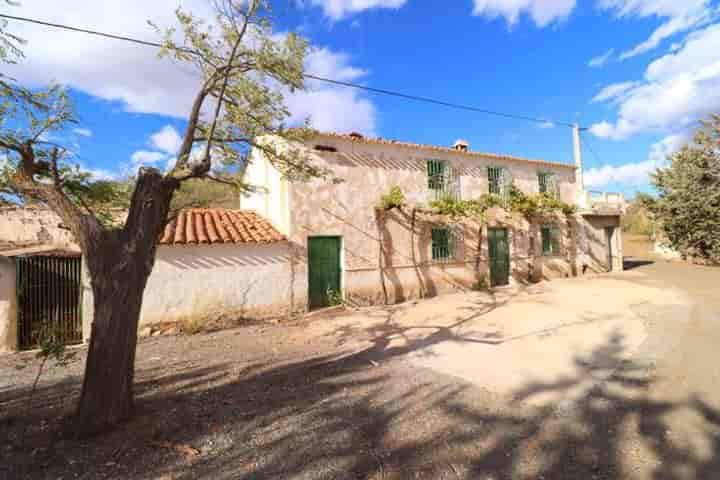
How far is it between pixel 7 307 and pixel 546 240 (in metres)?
16.9

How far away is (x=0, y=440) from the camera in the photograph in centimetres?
331

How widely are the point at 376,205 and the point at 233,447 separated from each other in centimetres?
833

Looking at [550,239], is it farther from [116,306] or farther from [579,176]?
[116,306]

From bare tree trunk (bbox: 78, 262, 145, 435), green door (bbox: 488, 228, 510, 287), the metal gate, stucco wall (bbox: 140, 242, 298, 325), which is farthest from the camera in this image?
green door (bbox: 488, 228, 510, 287)

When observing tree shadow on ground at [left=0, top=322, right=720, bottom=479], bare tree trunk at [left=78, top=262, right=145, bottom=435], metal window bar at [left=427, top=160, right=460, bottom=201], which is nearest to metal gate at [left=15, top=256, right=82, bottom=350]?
tree shadow on ground at [left=0, top=322, right=720, bottom=479]

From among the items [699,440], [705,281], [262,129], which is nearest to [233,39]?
[262,129]

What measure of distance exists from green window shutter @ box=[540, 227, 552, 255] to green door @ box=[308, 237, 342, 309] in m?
9.39

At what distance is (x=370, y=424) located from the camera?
139 inches

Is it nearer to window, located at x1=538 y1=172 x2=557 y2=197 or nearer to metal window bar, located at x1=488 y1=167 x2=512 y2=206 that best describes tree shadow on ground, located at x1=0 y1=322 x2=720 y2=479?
metal window bar, located at x1=488 y1=167 x2=512 y2=206

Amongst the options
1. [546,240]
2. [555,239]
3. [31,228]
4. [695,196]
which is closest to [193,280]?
[31,228]

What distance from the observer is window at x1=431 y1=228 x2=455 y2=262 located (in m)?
11.7

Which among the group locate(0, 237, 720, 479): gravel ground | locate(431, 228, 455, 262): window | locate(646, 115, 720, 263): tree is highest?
locate(646, 115, 720, 263): tree

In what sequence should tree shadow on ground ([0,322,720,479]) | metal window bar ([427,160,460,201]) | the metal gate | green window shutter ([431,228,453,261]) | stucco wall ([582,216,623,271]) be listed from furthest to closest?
1. stucco wall ([582,216,623,271])
2. metal window bar ([427,160,460,201])
3. green window shutter ([431,228,453,261])
4. the metal gate
5. tree shadow on ground ([0,322,720,479])

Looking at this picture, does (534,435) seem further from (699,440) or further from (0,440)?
(0,440)
